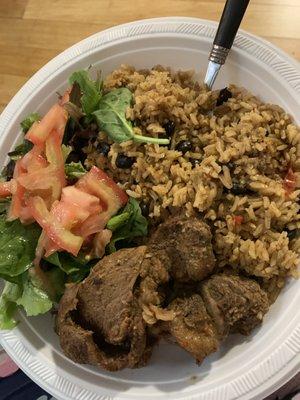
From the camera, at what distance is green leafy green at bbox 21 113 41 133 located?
234 cm

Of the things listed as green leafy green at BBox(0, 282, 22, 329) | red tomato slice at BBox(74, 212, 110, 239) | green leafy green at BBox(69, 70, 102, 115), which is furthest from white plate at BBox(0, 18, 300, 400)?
red tomato slice at BBox(74, 212, 110, 239)

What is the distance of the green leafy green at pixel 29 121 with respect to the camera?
234 centimetres

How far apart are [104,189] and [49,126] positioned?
36 centimetres

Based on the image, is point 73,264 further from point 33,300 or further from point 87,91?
point 87,91

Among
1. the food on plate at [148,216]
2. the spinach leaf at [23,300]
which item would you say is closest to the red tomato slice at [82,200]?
the food on plate at [148,216]

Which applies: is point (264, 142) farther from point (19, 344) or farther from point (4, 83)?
point (4, 83)

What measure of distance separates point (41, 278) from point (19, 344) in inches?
10.9

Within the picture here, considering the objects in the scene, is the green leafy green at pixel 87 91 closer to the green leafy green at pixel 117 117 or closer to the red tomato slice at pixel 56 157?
the green leafy green at pixel 117 117

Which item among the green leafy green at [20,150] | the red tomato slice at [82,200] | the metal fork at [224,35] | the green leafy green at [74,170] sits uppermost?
the metal fork at [224,35]

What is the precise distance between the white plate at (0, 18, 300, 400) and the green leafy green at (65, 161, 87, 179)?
382mm

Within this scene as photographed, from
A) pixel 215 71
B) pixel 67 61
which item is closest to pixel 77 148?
pixel 67 61

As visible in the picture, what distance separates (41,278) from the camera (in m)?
2.11

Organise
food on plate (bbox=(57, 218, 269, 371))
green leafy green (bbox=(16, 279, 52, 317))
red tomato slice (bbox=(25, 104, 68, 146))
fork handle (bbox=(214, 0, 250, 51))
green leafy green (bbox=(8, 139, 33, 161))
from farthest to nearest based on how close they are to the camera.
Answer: green leafy green (bbox=(8, 139, 33, 161)) < red tomato slice (bbox=(25, 104, 68, 146)) < green leafy green (bbox=(16, 279, 52, 317)) < fork handle (bbox=(214, 0, 250, 51)) < food on plate (bbox=(57, 218, 269, 371))

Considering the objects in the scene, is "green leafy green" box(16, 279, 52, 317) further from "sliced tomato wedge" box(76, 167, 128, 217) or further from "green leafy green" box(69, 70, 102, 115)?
"green leafy green" box(69, 70, 102, 115)
